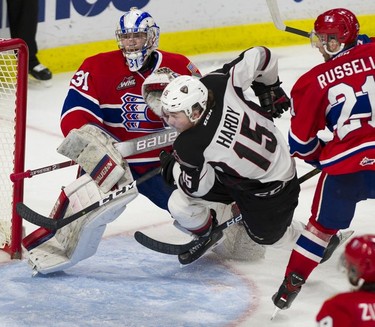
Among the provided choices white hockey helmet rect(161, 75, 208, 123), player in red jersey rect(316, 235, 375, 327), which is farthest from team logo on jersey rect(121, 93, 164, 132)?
player in red jersey rect(316, 235, 375, 327)

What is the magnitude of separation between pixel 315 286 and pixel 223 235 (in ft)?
1.30

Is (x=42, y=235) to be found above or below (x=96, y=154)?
below

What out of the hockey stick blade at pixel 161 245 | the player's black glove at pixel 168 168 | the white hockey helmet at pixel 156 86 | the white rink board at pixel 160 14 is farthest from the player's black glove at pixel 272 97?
the white rink board at pixel 160 14

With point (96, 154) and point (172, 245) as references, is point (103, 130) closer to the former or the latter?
point (96, 154)

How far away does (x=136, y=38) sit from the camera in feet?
A: 13.3

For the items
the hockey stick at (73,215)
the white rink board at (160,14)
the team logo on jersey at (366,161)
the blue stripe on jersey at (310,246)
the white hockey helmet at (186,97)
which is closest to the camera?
the white hockey helmet at (186,97)

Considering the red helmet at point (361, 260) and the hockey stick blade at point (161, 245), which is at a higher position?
the red helmet at point (361, 260)

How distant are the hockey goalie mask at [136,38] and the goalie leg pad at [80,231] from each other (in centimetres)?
47

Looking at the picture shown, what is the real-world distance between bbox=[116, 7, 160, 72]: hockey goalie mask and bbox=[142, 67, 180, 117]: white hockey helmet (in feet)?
0.49

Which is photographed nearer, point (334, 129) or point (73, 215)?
point (334, 129)

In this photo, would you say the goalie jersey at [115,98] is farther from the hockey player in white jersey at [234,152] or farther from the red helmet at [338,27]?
the red helmet at [338,27]

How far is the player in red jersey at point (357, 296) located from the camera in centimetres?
236

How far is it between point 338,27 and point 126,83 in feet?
3.00

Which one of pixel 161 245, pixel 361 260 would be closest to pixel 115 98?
pixel 161 245
